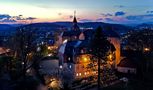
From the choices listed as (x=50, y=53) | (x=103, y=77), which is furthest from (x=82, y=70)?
(x=50, y=53)

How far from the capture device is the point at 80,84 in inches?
1692

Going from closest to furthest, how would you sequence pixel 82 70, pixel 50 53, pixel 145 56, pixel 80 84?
1. pixel 80 84
2. pixel 82 70
3. pixel 145 56
4. pixel 50 53


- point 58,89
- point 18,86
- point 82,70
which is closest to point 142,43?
point 82,70

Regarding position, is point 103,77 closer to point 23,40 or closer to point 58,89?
point 58,89

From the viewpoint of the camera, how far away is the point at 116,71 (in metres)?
51.2

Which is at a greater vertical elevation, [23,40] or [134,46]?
[23,40]

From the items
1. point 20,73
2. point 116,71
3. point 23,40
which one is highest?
point 23,40

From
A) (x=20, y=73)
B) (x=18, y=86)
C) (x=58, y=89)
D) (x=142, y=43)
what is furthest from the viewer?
(x=142, y=43)

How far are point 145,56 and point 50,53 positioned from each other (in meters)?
26.2

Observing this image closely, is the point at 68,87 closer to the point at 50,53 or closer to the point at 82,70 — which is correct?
the point at 82,70

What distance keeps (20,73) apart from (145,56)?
25176 millimetres

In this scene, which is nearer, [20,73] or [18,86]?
[18,86]

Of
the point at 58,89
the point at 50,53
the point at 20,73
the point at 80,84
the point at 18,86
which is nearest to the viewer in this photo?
the point at 18,86

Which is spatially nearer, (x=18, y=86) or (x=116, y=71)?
(x=18, y=86)
